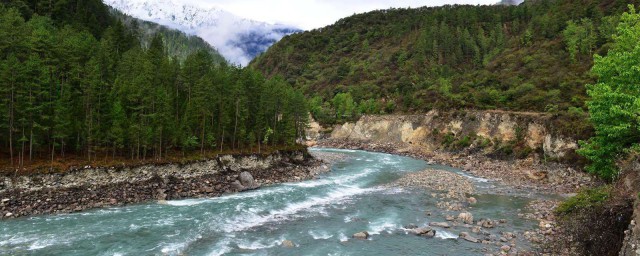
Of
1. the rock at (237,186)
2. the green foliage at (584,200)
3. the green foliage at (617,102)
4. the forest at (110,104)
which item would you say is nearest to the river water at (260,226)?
the rock at (237,186)

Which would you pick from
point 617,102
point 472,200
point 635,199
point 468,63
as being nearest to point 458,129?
point 472,200

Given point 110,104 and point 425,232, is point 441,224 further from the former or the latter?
point 110,104

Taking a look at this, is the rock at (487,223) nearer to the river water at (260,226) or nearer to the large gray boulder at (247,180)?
the river water at (260,226)

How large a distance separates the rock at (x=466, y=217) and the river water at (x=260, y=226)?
1.57m

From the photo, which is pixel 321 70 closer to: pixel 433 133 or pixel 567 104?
pixel 433 133

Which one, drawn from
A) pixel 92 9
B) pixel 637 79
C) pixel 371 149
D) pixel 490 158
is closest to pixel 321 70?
pixel 371 149

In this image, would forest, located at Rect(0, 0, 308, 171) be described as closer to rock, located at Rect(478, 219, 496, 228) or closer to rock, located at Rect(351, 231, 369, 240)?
rock, located at Rect(351, 231, 369, 240)

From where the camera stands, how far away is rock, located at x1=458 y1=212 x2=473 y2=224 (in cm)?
2840

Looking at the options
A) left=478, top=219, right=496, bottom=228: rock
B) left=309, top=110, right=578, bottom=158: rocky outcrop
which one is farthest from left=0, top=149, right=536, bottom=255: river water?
left=309, top=110, right=578, bottom=158: rocky outcrop

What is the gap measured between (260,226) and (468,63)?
134 meters

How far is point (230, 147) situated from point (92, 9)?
6143 centimetres

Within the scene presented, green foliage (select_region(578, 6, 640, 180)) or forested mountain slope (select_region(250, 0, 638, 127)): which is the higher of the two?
forested mountain slope (select_region(250, 0, 638, 127))

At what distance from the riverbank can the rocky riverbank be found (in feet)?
59.9

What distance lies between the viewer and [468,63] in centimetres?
14250
